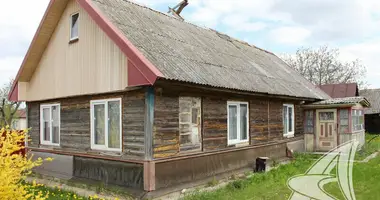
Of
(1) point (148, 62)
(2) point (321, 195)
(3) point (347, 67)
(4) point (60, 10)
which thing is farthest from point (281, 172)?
(3) point (347, 67)

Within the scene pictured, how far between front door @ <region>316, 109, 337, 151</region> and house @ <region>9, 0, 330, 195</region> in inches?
149

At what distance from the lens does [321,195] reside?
8.38m

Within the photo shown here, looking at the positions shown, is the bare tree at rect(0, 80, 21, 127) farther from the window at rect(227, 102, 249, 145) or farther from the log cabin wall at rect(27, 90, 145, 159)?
the window at rect(227, 102, 249, 145)

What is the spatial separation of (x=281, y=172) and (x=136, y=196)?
5.22 meters

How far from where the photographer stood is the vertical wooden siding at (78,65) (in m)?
8.90

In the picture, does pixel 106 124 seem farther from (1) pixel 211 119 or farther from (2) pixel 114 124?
(1) pixel 211 119

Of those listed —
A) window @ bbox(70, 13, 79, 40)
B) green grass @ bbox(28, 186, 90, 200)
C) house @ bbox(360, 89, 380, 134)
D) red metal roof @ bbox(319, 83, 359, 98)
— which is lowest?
green grass @ bbox(28, 186, 90, 200)

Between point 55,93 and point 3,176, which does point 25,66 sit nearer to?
point 55,93

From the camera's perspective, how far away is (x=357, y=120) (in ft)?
56.1

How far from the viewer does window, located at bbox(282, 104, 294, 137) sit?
14.9 m

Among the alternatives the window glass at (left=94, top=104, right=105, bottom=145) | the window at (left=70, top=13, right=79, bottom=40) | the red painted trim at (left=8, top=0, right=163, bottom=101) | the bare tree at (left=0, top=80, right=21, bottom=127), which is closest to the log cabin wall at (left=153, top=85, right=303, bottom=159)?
the red painted trim at (left=8, top=0, right=163, bottom=101)

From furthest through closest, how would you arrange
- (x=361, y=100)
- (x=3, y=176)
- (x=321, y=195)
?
(x=361, y=100)
(x=321, y=195)
(x=3, y=176)

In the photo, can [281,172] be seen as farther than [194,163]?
Yes

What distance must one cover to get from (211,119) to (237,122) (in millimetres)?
1568
